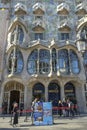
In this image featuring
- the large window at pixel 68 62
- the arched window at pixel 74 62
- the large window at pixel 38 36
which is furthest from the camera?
the large window at pixel 38 36

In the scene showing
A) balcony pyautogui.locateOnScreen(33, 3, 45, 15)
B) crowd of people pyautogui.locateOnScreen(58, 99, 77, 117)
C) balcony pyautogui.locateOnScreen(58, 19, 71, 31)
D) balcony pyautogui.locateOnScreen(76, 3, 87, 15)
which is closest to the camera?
crowd of people pyautogui.locateOnScreen(58, 99, 77, 117)

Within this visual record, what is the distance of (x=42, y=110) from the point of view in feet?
48.6

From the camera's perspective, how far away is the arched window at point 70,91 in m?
27.4

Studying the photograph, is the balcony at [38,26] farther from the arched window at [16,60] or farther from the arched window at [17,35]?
the arched window at [16,60]

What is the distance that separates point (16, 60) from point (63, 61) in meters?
7.18

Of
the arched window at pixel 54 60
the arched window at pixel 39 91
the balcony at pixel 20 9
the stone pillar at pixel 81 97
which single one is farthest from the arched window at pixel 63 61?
the balcony at pixel 20 9

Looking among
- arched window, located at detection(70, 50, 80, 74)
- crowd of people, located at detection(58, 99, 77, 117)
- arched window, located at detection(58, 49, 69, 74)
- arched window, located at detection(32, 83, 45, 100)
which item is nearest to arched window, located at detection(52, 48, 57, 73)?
arched window, located at detection(58, 49, 69, 74)

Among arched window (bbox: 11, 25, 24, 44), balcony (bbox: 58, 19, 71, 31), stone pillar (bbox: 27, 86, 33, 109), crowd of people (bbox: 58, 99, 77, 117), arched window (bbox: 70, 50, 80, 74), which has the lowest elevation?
crowd of people (bbox: 58, 99, 77, 117)

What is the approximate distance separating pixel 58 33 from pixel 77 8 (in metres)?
6.91

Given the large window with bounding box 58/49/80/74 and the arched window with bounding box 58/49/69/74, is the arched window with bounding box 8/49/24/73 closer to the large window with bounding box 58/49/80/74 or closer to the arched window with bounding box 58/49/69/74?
the arched window with bounding box 58/49/69/74

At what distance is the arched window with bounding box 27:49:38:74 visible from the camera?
27.0 metres

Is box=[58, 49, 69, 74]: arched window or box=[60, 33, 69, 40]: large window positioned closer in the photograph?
box=[58, 49, 69, 74]: arched window

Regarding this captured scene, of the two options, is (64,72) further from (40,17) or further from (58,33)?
(40,17)

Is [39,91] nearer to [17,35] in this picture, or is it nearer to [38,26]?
[17,35]
